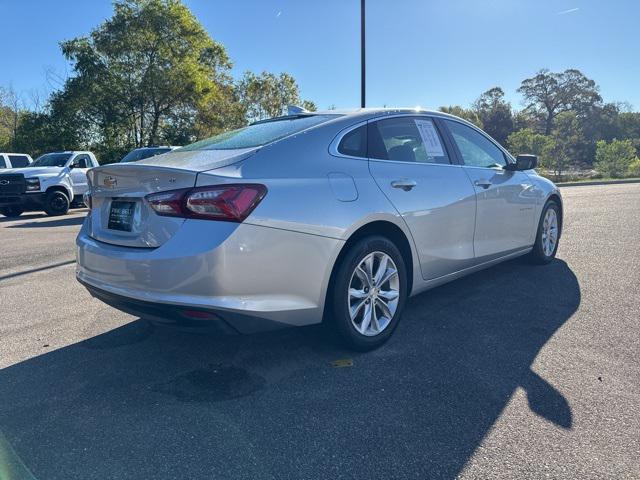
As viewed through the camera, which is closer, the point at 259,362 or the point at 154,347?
the point at 259,362

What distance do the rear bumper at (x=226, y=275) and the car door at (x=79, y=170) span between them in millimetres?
12888

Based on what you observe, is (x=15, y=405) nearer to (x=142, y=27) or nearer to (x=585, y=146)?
(x=142, y=27)

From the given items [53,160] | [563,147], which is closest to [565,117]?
[563,147]

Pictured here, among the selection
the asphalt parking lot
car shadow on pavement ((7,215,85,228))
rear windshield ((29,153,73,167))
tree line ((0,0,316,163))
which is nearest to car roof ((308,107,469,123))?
the asphalt parking lot

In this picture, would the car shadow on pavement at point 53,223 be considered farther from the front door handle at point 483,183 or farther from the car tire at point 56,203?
the front door handle at point 483,183

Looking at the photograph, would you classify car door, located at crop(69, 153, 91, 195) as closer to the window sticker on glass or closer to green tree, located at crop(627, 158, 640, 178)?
the window sticker on glass

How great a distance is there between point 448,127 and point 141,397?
3.25 metres

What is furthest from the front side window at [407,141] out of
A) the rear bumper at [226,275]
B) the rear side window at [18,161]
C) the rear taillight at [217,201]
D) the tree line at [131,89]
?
the tree line at [131,89]

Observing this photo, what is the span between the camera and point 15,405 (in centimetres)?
269

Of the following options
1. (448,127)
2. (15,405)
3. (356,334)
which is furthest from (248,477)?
(448,127)

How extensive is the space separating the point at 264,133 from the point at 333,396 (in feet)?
6.01

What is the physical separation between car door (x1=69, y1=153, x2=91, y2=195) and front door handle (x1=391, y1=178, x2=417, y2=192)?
13138mm

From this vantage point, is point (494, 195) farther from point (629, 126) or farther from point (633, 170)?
point (629, 126)

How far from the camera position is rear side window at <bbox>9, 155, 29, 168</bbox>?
15.5 meters
